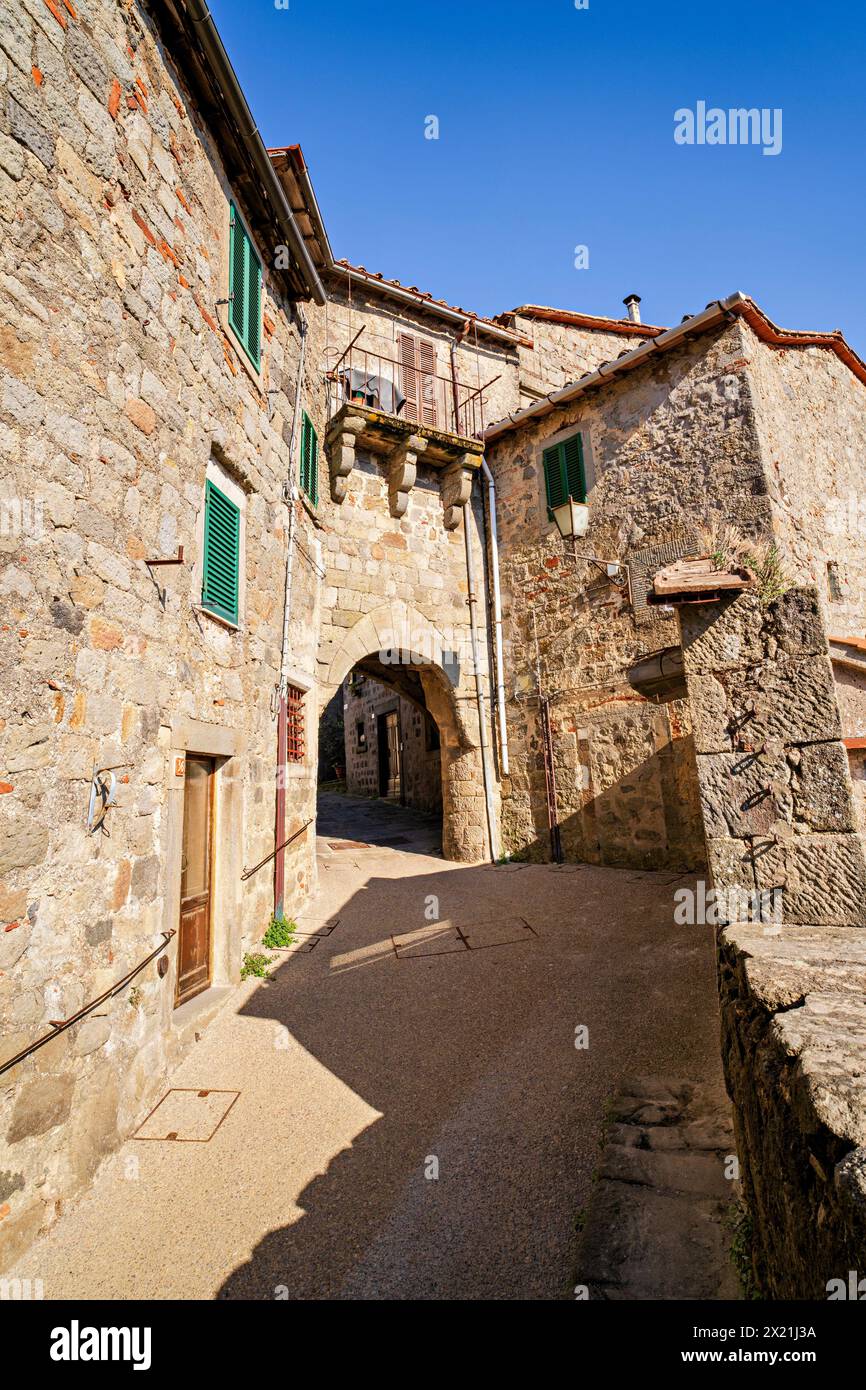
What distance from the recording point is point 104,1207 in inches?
112

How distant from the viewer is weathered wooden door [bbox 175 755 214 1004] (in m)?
4.58

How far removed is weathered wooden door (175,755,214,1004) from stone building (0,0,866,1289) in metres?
0.03

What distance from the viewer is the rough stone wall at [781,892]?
1.62 m

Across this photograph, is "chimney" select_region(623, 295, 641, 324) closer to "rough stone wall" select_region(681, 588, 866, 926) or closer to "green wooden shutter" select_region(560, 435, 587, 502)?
"green wooden shutter" select_region(560, 435, 587, 502)

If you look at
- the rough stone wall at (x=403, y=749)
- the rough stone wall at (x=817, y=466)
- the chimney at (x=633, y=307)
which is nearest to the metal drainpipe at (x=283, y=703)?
the rough stone wall at (x=817, y=466)

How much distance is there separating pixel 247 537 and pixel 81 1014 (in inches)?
154

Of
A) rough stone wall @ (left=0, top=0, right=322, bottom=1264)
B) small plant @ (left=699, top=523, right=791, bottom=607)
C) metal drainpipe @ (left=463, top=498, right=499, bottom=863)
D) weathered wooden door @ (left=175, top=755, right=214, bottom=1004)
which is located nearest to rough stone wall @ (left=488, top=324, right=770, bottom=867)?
metal drainpipe @ (left=463, top=498, right=499, bottom=863)

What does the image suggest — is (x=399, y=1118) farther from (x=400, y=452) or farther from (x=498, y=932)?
(x=400, y=452)

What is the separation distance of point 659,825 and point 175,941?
5988 millimetres

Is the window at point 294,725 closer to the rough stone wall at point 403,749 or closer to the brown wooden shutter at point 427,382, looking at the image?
the brown wooden shutter at point 427,382
